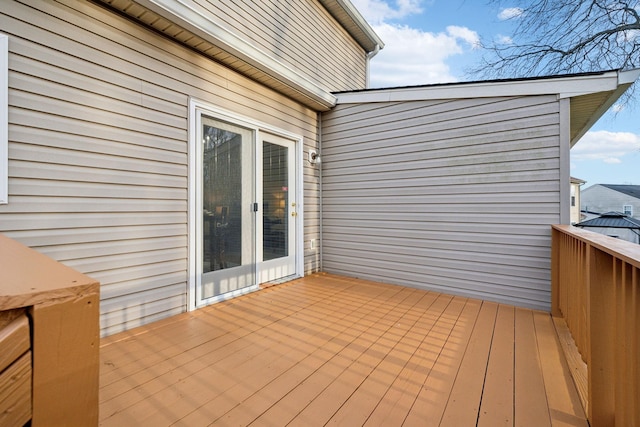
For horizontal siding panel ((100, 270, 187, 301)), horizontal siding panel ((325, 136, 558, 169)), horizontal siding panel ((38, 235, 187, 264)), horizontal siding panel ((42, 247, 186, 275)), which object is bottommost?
horizontal siding panel ((100, 270, 187, 301))

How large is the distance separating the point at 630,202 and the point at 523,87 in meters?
25.5

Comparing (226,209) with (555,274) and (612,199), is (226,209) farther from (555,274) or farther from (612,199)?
(612,199)

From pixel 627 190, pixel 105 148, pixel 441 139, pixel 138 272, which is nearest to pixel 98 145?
pixel 105 148

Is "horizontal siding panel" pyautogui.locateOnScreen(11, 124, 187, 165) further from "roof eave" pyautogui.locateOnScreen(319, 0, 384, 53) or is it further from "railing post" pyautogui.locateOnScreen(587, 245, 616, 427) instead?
"roof eave" pyautogui.locateOnScreen(319, 0, 384, 53)

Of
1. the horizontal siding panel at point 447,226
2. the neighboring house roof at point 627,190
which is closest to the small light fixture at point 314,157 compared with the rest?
the horizontal siding panel at point 447,226

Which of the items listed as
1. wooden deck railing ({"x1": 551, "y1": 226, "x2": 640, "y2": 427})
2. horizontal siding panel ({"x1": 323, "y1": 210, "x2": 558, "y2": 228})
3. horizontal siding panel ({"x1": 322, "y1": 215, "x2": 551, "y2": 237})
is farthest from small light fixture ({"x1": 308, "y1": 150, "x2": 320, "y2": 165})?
wooden deck railing ({"x1": 551, "y1": 226, "x2": 640, "y2": 427})

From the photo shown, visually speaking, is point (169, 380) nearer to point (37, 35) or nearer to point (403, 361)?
point (403, 361)

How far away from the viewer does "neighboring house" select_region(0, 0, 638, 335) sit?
7.26 feet

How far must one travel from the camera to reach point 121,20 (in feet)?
8.20

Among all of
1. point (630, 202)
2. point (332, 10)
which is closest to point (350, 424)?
point (332, 10)

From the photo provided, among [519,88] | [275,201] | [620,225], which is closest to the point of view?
[519,88]

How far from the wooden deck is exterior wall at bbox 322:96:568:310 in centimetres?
63

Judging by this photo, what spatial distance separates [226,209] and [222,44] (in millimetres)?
1588

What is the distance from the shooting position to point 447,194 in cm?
375
